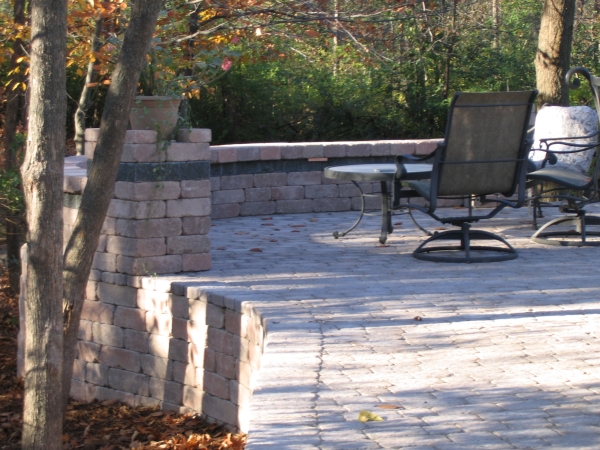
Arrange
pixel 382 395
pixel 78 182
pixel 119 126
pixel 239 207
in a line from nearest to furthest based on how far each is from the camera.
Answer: pixel 382 395, pixel 119 126, pixel 78 182, pixel 239 207

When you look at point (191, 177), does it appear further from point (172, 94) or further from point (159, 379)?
point (159, 379)

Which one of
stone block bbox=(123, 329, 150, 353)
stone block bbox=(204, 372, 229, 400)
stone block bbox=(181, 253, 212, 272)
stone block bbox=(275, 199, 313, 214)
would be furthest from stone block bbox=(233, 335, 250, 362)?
stone block bbox=(275, 199, 313, 214)

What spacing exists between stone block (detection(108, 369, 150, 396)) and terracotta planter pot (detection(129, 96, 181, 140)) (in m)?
1.86

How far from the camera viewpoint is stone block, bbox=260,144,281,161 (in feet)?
32.6

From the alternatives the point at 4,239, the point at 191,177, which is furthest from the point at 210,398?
the point at 4,239

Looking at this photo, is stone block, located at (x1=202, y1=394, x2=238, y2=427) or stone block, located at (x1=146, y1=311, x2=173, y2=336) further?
stone block, located at (x1=146, y1=311, x2=173, y2=336)

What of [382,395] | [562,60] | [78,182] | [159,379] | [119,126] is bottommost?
[159,379]

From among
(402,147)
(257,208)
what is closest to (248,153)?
(257,208)

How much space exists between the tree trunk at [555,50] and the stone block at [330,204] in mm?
2682

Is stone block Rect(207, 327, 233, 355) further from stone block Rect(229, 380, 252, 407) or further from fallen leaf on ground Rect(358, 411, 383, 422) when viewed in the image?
fallen leaf on ground Rect(358, 411, 383, 422)

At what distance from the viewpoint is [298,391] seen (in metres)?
3.67

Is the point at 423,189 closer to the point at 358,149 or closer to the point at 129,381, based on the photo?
the point at 129,381

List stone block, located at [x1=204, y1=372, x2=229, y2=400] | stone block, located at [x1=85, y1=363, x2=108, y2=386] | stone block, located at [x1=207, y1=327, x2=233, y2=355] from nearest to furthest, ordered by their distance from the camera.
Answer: stone block, located at [x1=207, y1=327, x2=233, y2=355] → stone block, located at [x1=204, y1=372, x2=229, y2=400] → stone block, located at [x1=85, y1=363, x2=108, y2=386]

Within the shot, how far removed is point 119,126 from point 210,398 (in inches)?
75.1
